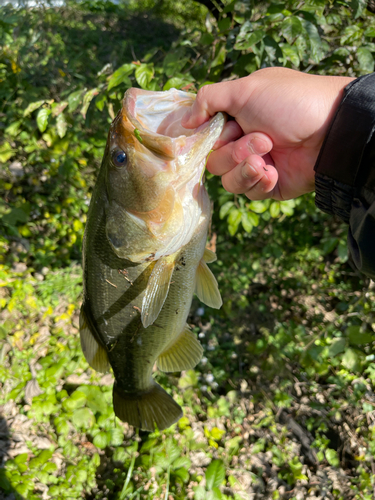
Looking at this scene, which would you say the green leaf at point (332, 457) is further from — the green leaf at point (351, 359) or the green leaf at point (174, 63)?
the green leaf at point (174, 63)

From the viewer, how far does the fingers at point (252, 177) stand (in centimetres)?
143

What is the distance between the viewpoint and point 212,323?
3.85m

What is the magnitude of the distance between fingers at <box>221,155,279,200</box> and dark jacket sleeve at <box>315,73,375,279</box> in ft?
0.71

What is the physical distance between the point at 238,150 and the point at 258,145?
Answer: 90mm

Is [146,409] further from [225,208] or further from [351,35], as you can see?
[351,35]

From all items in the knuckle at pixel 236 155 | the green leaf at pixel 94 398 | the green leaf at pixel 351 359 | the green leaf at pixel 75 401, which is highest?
the knuckle at pixel 236 155

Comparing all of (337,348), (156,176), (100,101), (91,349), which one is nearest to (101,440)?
(91,349)

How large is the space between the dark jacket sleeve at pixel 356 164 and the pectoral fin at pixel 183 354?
923mm

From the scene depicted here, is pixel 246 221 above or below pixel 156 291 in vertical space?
below

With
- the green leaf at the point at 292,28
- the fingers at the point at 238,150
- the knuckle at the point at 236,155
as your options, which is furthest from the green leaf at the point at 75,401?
the green leaf at the point at 292,28

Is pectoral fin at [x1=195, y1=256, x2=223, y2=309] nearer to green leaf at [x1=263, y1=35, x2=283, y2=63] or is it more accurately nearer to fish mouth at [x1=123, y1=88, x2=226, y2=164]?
fish mouth at [x1=123, y1=88, x2=226, y2=164]

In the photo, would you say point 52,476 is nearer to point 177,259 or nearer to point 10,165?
Result: point 177,259

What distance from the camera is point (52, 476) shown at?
2482mm

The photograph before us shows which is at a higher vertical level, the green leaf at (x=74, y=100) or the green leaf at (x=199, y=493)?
the green leaf at (x=74, y=100)
